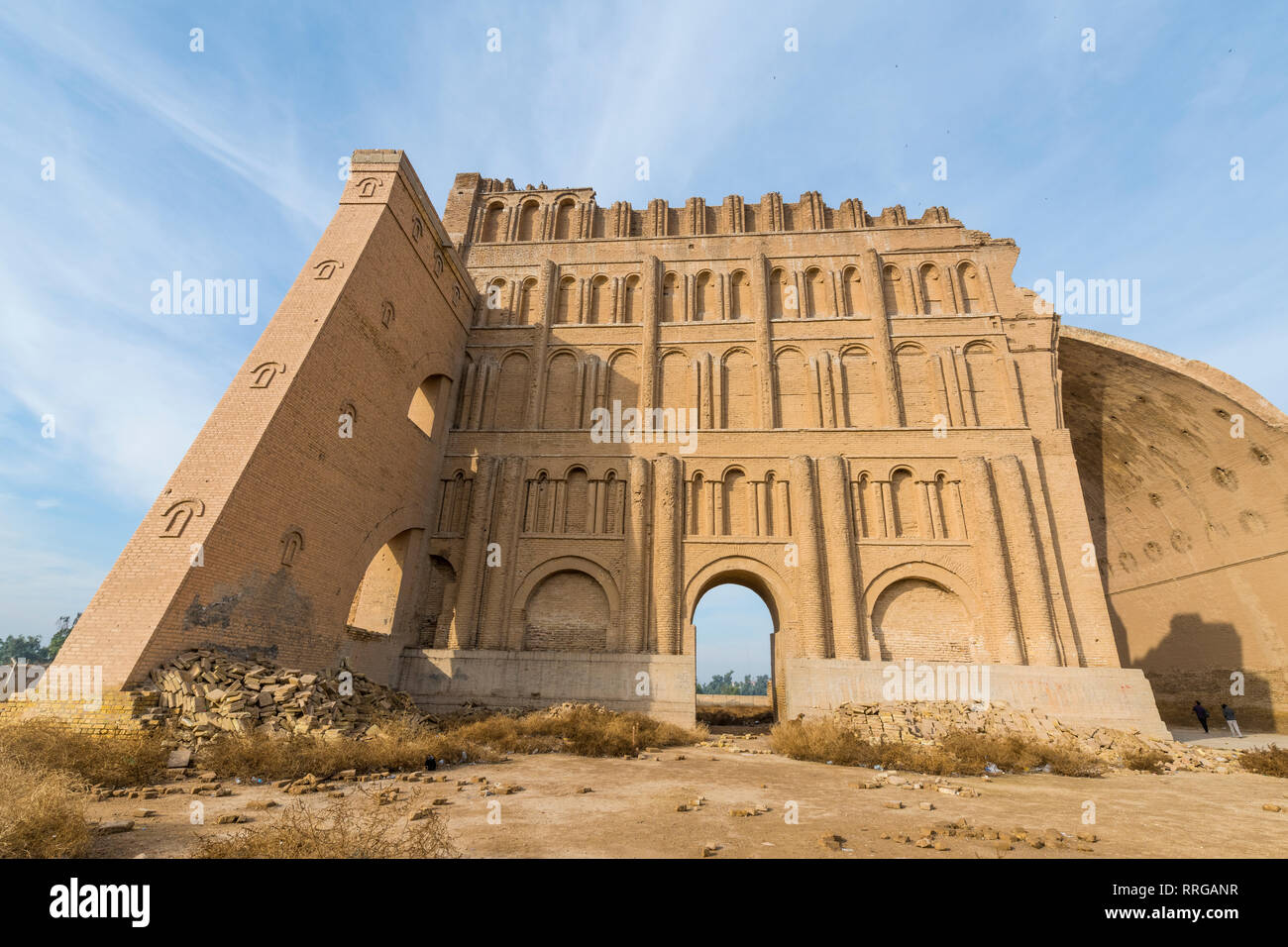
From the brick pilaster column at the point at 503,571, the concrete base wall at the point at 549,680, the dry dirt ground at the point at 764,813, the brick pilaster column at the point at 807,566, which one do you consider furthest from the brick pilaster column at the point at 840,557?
the brick pilaster column at the point at 503,571

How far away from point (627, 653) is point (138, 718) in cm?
1058

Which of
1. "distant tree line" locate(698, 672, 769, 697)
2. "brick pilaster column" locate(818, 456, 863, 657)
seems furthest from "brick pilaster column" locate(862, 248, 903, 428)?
"distant tree line" locate(698, 672, 769, 697)

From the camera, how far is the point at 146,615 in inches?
361

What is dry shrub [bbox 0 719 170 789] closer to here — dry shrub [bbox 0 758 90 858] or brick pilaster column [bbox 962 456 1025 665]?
dry shrub [bbox 0 758 90 858]

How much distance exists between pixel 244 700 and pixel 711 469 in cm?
1327

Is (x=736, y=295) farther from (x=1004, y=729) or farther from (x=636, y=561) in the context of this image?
(x=1004, y=729)

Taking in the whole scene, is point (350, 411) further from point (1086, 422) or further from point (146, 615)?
point (1086, 422)

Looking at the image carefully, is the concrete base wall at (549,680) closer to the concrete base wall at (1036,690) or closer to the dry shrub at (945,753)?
the concrete base wall at (1036,690)

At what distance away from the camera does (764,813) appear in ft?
21.1

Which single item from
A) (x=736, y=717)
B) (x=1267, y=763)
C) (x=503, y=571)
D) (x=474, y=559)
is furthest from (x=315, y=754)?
(x=1267, y=763)

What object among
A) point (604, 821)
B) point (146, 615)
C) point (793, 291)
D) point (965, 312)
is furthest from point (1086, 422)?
point (146, 615)

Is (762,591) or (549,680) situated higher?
(762,591)

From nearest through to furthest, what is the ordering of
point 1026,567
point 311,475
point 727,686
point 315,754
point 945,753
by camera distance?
point 315,754, point 945,753, point 311,475, point 1026,567, point 727,686

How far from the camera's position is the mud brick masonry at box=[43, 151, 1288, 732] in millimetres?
13953
